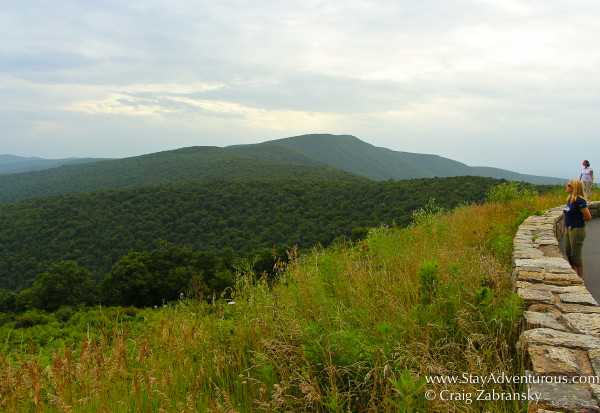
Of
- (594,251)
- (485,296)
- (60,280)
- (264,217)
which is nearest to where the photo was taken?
(485,296)

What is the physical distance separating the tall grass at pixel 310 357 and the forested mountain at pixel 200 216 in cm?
2616

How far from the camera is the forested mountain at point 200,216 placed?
3747 cm

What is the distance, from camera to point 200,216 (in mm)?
51094

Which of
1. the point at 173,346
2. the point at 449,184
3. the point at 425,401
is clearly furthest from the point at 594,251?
the point at 449,184

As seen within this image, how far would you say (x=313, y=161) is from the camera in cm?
13575

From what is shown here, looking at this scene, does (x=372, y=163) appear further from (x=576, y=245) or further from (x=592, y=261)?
(x=576, y=245)

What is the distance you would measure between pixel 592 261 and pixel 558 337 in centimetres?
437

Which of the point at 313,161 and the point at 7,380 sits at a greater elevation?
the point at 313,161

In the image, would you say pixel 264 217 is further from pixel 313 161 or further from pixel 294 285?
Result: pixel 313 161

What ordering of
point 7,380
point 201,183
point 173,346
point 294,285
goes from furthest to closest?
point 201,183 < point 294,285 < point 173,346 < point 7,380

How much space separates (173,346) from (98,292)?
16.6 meters

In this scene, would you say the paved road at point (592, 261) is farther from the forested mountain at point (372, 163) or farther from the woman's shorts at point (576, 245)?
the forested mountain at point (372, 163)

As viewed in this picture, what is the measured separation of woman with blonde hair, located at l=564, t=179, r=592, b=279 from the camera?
465 centimetres

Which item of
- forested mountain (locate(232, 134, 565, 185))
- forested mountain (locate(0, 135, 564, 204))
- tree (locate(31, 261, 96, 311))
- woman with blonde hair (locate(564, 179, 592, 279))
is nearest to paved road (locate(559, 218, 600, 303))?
woman with blonde hair (locate(564, 179, 592, 279))
